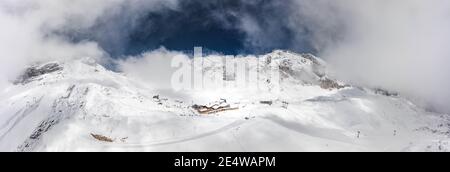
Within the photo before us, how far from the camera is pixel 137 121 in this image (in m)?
68.6

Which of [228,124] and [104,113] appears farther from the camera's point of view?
[104,113]

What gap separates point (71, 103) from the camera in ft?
300

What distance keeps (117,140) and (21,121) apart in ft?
160

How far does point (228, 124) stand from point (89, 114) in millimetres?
22857

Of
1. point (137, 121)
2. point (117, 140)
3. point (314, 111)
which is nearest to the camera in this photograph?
point (117, 140)
